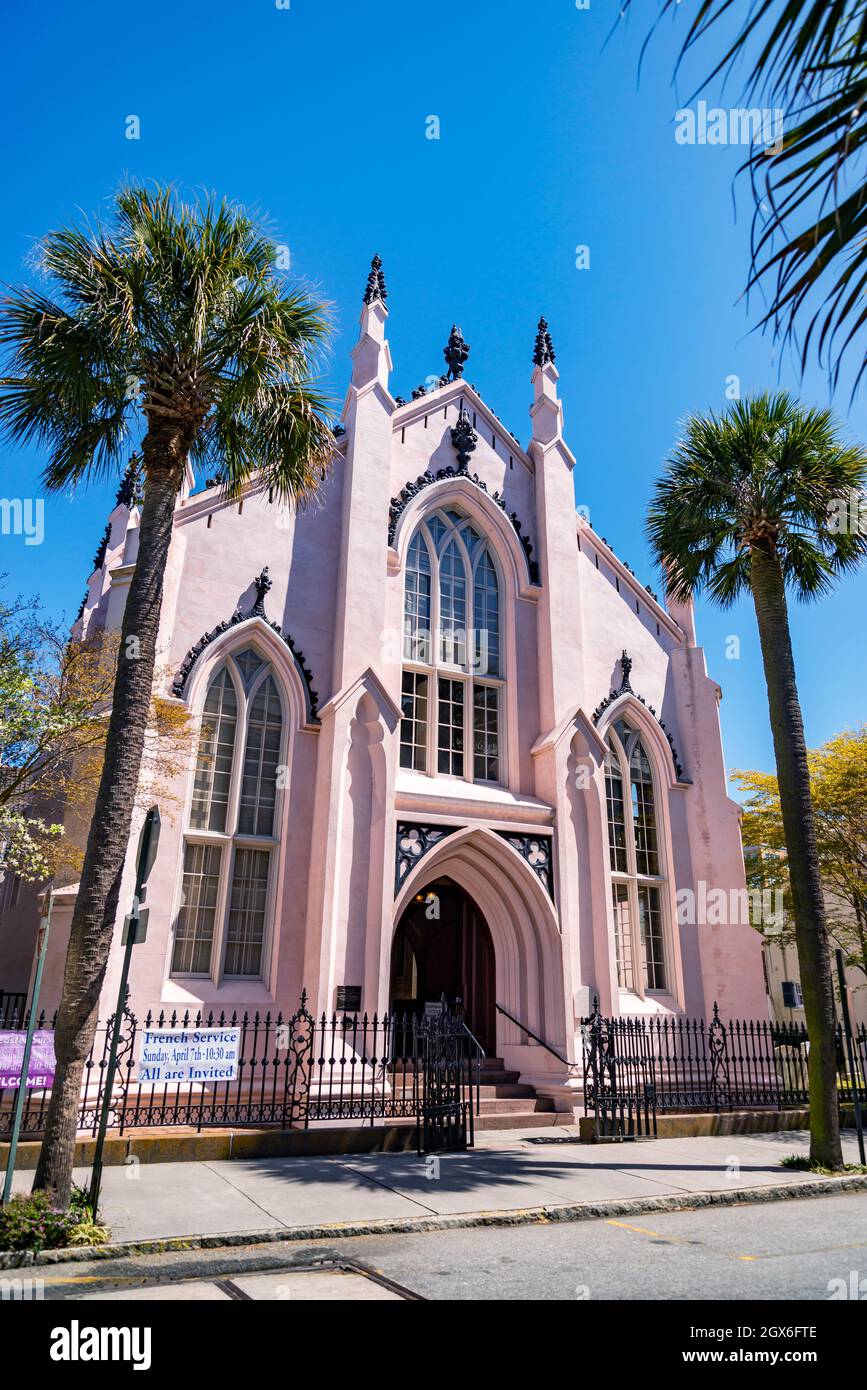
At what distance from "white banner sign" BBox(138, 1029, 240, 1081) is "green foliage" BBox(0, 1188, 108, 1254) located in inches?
131

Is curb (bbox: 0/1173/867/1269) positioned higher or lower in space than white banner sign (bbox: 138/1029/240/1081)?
lower

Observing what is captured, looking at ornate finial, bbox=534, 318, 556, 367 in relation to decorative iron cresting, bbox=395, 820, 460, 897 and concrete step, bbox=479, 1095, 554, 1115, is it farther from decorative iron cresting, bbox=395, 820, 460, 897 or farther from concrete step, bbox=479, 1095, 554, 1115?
concrete step, bbox=479, 1095, 554, 1115

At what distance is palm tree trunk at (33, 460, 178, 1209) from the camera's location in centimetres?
755

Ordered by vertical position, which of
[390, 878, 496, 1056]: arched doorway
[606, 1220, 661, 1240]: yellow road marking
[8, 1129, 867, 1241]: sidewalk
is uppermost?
[390, 878, 496, 1056]: arched doorway

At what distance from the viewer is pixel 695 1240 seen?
7.66 metres

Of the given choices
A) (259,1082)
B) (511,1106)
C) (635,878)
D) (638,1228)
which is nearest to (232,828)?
(259,1082)

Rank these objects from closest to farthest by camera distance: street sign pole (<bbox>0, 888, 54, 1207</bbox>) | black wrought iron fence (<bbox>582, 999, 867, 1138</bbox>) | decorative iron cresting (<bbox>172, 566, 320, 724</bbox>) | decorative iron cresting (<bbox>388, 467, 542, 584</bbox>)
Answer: street sign pole (<bbox>0, 888, 54, 1207</bbox>), black wrought iron fence (<bbox>582, 999, 867, 1138</bbox>), decorative iron cresting (<bbox>172, 566, 320, 724</bbox>), decorative iron cresting (<bbox>388, 467, 542, 584</bbox>)

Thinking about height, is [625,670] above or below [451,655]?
above

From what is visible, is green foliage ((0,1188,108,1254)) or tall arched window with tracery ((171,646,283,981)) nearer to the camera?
green foliage ((0,1188,108,1254))

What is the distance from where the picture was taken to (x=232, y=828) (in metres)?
14.7

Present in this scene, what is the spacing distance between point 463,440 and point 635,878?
31.6 feet

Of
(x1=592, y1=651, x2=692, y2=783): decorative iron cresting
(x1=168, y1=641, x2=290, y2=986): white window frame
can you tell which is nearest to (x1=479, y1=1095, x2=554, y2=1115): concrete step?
(x1=168, y1=641, x2=290, y2=986): white window frame

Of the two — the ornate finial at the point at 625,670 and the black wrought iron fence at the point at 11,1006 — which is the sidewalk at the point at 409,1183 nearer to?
the black wrought iron fence at the point at 11,1006

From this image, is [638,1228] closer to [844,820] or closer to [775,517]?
[775,517]
